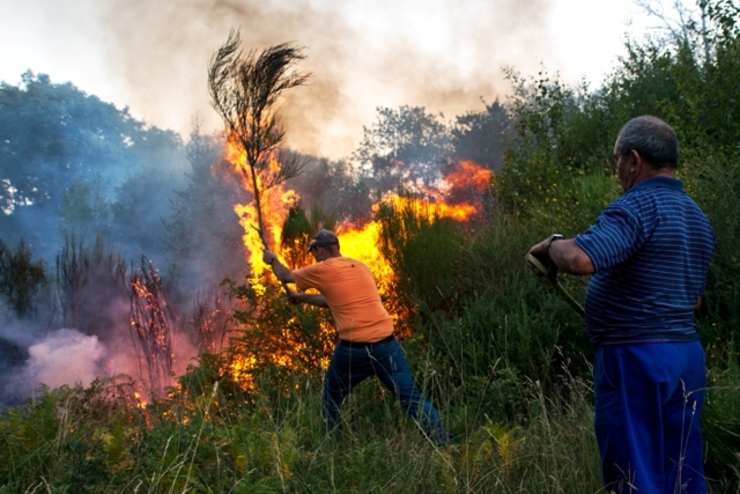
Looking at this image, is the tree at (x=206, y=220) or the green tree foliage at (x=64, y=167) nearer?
the green tree foliage at (x=64, y=167)

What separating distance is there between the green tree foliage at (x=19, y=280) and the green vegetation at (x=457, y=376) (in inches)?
3.0

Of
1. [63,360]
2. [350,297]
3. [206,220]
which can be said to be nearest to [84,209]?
[206,220]

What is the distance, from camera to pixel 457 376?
23.0 ft

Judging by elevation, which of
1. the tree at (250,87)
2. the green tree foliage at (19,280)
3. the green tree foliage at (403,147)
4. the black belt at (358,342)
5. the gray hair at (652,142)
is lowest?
the black belt at (358,342)

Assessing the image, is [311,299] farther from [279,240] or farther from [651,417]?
[651,417]

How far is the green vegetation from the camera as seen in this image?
3.63m

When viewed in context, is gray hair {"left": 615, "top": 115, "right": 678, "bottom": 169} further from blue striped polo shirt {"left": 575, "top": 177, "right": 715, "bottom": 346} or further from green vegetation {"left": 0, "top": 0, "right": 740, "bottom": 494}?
green vegetation {"left": 0, "top": 0, "right": 740, "bottom": 494}

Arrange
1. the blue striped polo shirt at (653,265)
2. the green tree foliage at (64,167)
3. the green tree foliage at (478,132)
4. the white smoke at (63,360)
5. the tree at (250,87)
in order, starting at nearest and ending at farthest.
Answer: the blue striped polo shirt at (653,265)
the tree at (250,87)
the white smoke at (63,360)
the green tree foliage at (64,167)
the green tree foliage at (478,132)

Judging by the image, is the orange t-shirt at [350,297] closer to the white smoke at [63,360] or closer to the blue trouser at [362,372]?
the blue trouser at [362,372]

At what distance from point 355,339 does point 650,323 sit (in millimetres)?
2858

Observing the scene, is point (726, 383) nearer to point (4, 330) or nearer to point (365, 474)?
point (365, 474)

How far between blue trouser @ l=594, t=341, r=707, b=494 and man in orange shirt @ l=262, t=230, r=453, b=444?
2321 mm

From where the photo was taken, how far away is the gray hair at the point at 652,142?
3.14 m

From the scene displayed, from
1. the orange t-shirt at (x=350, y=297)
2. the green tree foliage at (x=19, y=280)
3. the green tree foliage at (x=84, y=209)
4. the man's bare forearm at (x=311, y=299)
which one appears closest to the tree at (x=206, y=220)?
the green tree foliage at (x=84, y=209)
